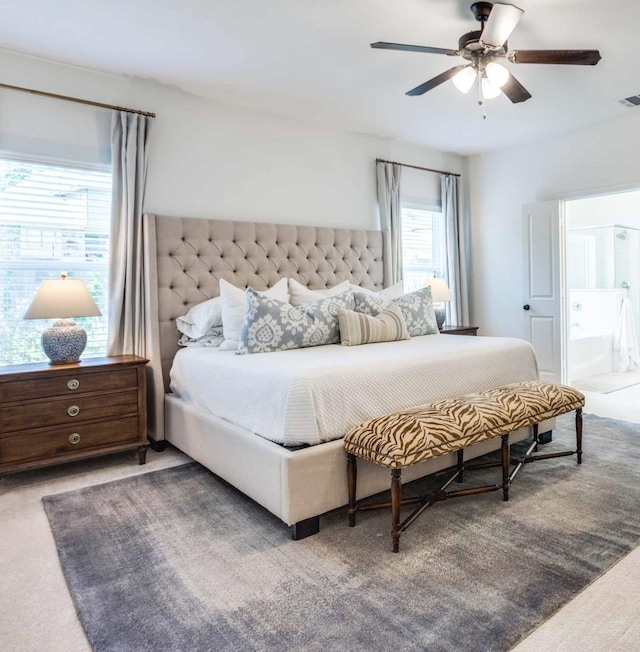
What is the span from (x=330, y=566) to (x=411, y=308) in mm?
2133

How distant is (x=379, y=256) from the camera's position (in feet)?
15.7

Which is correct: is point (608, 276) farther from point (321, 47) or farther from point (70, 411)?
point (70, 411)

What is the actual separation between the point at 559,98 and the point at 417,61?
1.50 meters

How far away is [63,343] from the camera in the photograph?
286 cm

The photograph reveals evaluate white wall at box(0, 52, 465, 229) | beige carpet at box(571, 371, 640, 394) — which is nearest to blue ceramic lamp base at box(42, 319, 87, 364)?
white wall at box(0, 52, 465, 229)

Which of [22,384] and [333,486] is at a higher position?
[22,384]

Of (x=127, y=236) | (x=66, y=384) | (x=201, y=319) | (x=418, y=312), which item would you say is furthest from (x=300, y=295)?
(x=66, y=384)

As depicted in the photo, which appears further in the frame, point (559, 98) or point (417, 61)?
point (559, 98)

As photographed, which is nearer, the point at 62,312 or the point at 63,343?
the point at 62,312

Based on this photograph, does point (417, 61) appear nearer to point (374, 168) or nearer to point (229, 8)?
point (229, 8)

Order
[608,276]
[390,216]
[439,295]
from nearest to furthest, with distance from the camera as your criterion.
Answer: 1. [439,295]
2. [390,216]
3. [608,276]

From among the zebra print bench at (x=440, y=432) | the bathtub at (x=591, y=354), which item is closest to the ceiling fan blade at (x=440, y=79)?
the zebra print bench at (x=440, y=432)

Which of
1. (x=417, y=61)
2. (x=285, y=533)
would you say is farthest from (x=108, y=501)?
(x=417, y=61)

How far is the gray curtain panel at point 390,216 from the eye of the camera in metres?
4.82
